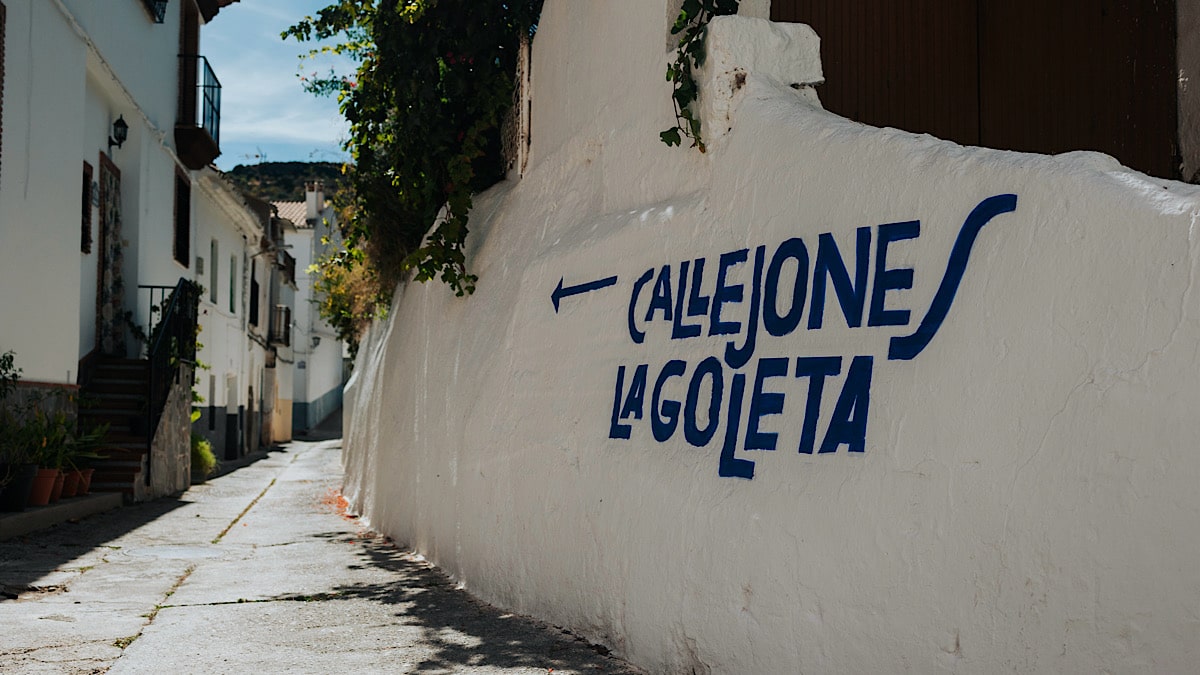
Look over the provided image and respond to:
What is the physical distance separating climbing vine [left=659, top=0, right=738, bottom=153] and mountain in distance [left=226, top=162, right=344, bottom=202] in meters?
52.6

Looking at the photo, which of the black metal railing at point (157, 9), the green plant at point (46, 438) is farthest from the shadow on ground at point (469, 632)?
the black metal railing at point (157, 9)

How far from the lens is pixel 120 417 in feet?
44.7

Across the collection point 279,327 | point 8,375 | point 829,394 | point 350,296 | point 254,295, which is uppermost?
point 254,295

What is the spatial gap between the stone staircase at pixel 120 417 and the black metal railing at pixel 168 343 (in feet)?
0.49

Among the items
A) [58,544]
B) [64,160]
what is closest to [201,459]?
[64,160]

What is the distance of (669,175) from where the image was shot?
5.00m

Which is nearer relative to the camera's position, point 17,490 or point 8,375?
point 17,490

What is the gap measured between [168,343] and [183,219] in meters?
4.88

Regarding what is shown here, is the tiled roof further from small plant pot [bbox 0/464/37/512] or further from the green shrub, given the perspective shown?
small plant pot [bbox 0/464/37/512]

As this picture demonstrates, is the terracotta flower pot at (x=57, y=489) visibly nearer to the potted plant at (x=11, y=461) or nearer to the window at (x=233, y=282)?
the potted plant at (x=11, y=461)

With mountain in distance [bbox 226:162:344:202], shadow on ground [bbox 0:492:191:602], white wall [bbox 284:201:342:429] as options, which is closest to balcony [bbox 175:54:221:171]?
shadow on ground [bbox 0:492:191:602]

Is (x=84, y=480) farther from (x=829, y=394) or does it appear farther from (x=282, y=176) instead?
(x=282, y=176)

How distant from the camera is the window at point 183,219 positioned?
59.3 ft

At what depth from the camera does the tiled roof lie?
40.1m
